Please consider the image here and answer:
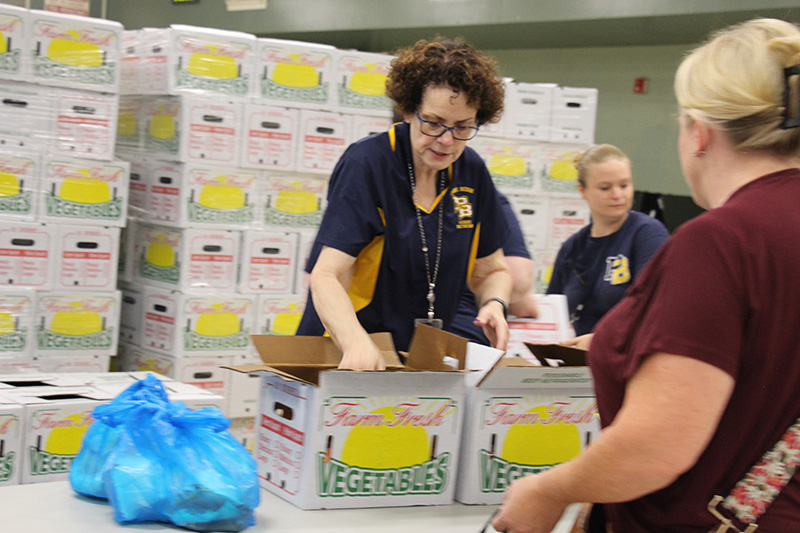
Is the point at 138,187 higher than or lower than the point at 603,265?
higher

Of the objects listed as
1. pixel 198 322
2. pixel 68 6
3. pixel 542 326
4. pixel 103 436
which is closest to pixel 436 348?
pixel 103 436

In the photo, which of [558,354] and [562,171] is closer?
[558,354]

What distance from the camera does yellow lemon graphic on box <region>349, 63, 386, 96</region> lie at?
488 cm

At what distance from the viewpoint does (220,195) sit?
4.67m

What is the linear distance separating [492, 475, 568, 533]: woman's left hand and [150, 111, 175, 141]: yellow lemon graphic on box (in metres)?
3.82

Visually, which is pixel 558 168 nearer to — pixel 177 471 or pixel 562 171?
pixel 562 171

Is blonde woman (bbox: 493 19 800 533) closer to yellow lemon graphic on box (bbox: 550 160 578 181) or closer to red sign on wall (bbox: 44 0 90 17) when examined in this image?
yellow lemon graphic on box (bbox: 550 160 578 181)

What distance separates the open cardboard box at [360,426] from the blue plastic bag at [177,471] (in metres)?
0.14

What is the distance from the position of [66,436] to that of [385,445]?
1.54 meters

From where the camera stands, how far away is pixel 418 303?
2.27 meters

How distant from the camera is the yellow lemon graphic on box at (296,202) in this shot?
190 inches

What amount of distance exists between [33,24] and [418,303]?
3.15 m

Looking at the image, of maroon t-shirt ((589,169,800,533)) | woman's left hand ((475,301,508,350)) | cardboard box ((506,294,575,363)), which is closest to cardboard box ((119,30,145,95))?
cardboard box ((506,294,575,363))

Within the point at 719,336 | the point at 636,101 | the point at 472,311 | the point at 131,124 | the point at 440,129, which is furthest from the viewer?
the point at 636,101
